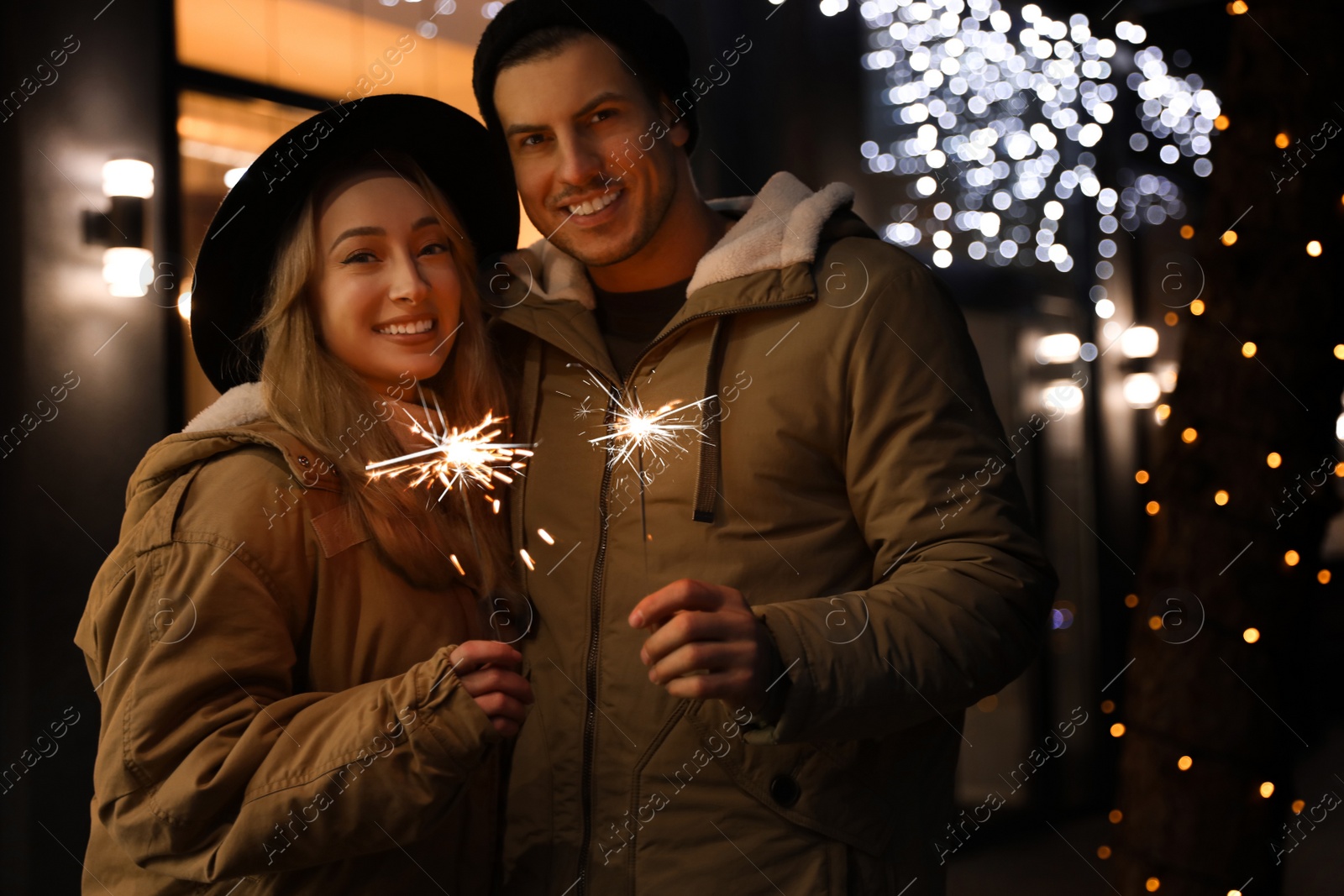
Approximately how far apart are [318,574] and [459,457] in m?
0.27

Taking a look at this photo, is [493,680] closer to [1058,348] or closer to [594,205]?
[594,205]

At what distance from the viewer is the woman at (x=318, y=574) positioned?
3.71 ft

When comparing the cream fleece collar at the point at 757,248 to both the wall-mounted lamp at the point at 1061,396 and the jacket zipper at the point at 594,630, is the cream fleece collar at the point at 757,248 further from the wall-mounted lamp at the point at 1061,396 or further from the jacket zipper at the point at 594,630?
the wall-mounted lamp at the point at 1061,396

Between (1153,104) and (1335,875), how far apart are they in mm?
3081

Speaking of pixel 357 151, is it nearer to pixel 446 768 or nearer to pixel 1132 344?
pixel 446 768

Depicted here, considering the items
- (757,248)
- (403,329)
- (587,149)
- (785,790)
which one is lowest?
(785,790)

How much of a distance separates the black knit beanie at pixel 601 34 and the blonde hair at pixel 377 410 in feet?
0.67

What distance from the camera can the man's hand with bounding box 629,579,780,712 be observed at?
3.32ft

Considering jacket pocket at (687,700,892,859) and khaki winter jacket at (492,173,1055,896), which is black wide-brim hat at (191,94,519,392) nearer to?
khaki winter jacket at (492,173,1055,896)

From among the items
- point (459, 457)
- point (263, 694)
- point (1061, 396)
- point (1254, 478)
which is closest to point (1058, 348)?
point (1061, 396)

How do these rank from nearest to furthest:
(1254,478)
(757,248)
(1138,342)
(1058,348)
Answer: (757,248)
(1254,478)
(1058,348)
(1138,342)

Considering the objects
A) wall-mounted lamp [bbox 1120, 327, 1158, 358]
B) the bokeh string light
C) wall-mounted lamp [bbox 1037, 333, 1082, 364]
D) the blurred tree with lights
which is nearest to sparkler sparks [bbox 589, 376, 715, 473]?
the blurred tree with lights

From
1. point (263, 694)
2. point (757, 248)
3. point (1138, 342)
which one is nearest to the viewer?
point (263, 694)

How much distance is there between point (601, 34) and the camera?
1.47 m
